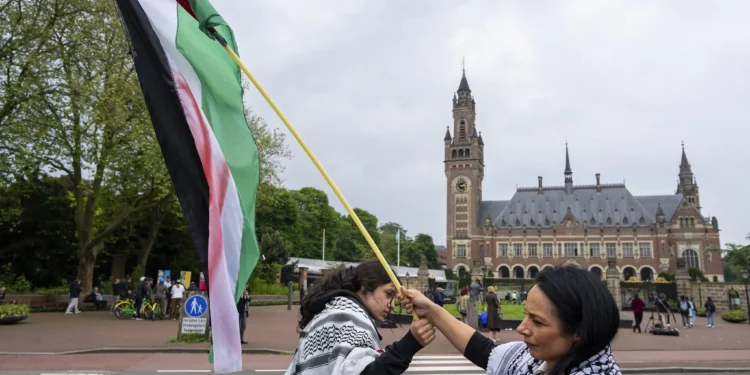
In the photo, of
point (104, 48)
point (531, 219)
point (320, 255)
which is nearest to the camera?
point (104, 48)

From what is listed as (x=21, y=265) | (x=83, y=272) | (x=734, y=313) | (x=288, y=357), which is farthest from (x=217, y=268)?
(x=21, y=265)

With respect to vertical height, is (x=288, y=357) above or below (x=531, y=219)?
below

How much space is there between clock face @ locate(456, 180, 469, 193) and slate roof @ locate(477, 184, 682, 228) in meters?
5.29

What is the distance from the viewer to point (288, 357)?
1316cm

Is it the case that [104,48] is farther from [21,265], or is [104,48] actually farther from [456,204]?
[456,204]

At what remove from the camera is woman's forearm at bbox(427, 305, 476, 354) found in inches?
106

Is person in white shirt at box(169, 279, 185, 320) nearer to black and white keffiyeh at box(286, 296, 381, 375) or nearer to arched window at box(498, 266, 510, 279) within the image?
black and white keffiyeh at box(286, 296, 381, 375)

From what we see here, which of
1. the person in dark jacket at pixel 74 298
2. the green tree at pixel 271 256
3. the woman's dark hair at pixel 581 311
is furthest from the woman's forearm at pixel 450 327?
the green tree at pixel 271 256

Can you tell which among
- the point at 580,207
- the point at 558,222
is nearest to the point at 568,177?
the point at 580,207

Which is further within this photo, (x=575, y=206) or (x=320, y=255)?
(x=575, y=206)

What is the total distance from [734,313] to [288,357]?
25.9m

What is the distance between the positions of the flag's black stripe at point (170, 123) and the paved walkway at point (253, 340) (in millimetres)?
8843

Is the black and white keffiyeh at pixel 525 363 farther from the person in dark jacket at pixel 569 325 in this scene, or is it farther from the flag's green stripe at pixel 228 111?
the flag's green stripe at pixel 228 111

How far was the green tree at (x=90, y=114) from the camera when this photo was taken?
2177 centimetres
